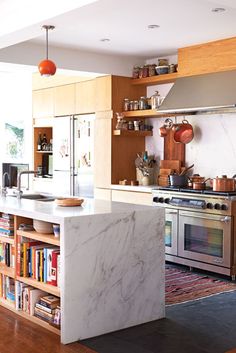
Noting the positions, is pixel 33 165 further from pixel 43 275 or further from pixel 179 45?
pixel 43 275

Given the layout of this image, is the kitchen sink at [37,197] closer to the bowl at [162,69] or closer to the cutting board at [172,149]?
the cutting board at [172,149]

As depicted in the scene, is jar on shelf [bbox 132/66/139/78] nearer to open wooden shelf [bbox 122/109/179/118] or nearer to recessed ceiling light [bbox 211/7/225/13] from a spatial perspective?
open wooden shelf [bbox 122/109/179/118]

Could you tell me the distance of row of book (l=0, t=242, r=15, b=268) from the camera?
15.0ft

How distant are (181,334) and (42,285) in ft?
3.71

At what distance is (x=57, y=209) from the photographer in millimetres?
4211

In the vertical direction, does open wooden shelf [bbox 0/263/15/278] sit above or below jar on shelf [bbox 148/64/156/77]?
below

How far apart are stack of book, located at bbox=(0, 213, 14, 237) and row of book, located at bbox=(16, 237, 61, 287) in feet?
0.64

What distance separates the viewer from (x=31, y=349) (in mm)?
3676

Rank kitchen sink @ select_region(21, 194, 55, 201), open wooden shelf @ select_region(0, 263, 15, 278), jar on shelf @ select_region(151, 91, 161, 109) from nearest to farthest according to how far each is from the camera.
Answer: open wooden shelf @ select_region(0, 263, 15, 278)
kitchen sink @ select_region(21, 194, 55, 201)
jar on shelf @ select_region(151, 91, 161, 109)

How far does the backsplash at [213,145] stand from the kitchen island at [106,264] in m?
2.29

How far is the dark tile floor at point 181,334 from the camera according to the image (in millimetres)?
3680

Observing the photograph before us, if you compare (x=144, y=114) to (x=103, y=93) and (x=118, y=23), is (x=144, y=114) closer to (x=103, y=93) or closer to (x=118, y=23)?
(x=103, y=93)

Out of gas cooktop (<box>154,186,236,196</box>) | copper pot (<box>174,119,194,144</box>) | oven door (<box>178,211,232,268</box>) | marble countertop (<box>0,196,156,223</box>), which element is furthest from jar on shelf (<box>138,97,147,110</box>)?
marble countertop (<box>0,196,156,223</box>)

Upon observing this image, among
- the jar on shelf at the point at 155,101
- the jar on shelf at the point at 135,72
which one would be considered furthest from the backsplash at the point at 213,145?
the jar on shelf at the point at 135,72
